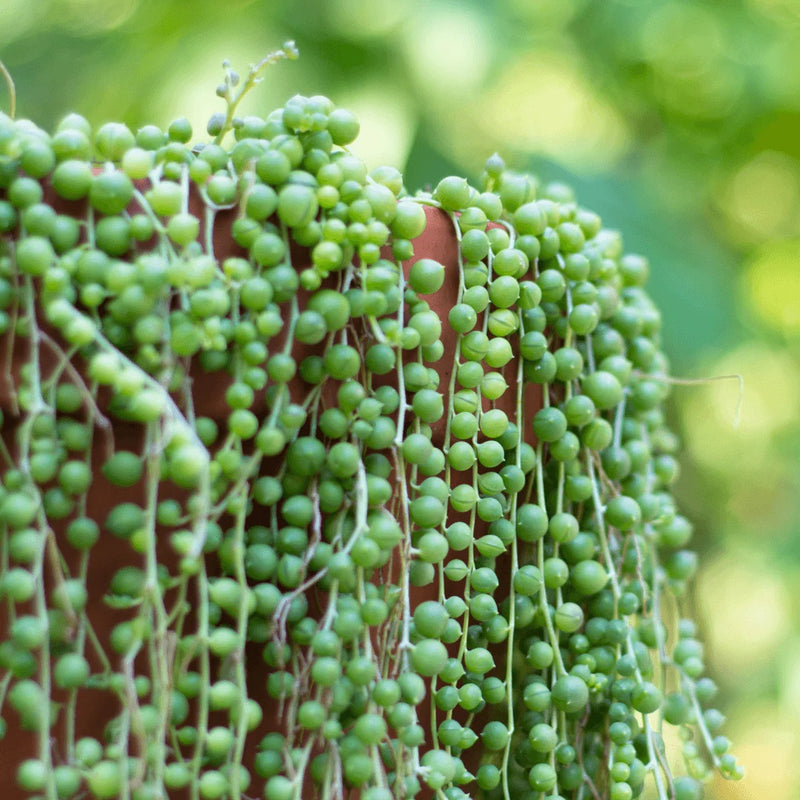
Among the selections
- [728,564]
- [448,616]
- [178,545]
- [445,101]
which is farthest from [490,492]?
[728,564]

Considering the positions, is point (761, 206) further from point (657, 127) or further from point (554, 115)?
point (554, 115)

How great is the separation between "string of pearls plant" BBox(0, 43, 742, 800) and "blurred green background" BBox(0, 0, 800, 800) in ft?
1.85

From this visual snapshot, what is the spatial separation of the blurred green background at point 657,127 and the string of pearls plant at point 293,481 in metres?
0.56

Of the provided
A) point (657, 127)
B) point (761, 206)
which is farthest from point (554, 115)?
point (761, 206)

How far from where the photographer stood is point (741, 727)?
125cm

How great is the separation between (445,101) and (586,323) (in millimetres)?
638

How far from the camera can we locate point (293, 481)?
41cm

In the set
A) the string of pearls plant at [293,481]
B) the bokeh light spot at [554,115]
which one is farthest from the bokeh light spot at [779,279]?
the string of pearls plant at [293,481]

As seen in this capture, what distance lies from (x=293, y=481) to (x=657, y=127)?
1024 mm

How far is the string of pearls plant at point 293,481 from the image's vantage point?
1.16ft

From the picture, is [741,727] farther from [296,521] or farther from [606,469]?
[296,521]

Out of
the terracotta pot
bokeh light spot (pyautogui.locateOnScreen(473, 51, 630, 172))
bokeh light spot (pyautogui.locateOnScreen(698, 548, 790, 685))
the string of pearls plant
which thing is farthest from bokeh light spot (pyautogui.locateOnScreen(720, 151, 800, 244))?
the terracotta pot

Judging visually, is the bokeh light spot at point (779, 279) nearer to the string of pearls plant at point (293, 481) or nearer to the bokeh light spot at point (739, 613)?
the bokeh light spot at point (739, 613)

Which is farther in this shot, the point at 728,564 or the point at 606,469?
the point at 728,564
